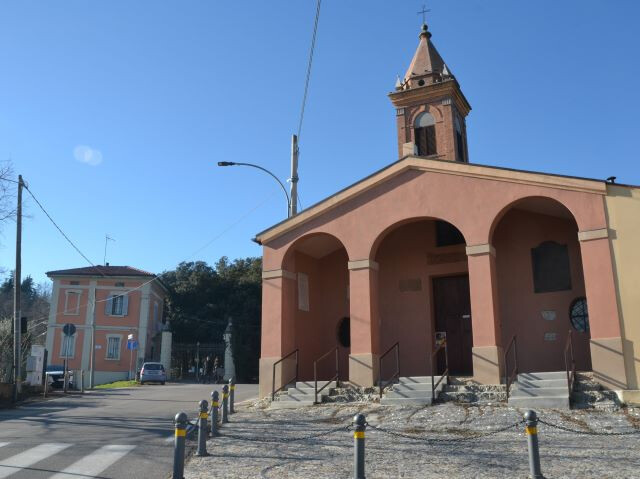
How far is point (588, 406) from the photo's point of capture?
473 inches

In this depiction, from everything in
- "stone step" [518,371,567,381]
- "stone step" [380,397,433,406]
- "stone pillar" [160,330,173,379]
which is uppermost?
"stone pillar" [160,330,173,379]

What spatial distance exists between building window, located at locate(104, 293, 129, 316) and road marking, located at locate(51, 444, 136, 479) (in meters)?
33.1

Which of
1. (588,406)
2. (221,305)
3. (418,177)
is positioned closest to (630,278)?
(588,406)

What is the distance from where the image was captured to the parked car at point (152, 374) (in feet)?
101

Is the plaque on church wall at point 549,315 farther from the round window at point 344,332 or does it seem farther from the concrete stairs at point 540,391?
the round window at point 344,332

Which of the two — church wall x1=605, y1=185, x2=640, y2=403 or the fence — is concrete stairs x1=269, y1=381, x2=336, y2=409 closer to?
the fence

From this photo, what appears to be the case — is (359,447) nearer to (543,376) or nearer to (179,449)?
(179,449)

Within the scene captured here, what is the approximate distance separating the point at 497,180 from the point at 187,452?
31.9 feet

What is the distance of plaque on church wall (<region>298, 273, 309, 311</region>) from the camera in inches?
703

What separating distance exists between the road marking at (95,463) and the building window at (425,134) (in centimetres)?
1657

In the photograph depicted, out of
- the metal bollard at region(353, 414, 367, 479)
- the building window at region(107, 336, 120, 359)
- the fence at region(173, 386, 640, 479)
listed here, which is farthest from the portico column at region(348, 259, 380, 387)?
the building window at region(107, 336, 120, 359)

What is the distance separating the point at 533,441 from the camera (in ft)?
22.7

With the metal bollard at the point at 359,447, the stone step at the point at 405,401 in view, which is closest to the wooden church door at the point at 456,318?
the stone step at the point at 405,401

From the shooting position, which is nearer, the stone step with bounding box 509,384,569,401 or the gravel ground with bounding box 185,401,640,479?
the gravel ground with bounding box 185,401,640,479
